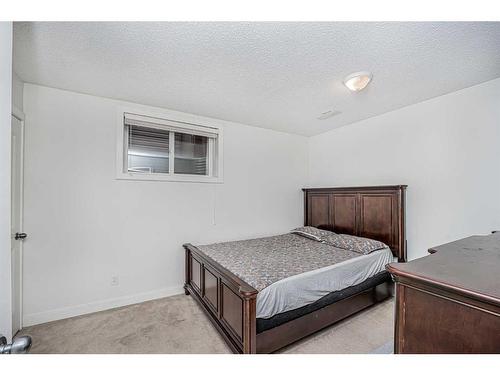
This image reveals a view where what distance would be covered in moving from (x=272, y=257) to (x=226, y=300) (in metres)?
0.69

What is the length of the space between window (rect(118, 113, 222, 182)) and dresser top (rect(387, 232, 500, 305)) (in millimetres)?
2574

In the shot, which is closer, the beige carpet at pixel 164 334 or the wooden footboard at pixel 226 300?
the wooden footboard at pixel 226 300

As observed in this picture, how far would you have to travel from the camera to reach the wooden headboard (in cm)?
276

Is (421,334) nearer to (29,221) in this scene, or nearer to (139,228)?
(139,228)

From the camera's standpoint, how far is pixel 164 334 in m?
2.05

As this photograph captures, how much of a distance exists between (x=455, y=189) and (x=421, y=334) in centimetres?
229

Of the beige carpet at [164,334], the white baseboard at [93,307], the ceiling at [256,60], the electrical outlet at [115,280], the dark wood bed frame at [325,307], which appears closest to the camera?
the ceiling at [256,60]

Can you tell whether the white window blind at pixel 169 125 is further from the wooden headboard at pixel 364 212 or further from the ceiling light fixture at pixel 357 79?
the wooden headboard at pixel 364 212

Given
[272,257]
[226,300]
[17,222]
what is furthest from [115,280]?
[272,257]

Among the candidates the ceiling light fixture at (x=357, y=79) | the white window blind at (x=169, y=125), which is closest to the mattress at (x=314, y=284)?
the ceiling light fixture at (x=357, y=79)

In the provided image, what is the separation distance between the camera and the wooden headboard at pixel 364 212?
2758mm

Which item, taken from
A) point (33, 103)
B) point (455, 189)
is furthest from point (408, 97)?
point (33, 103)

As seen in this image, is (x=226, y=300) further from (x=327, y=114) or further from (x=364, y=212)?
(x=327, y=114)

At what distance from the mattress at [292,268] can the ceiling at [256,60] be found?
69.7 inches
